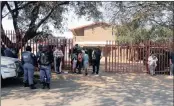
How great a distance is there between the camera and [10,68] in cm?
1060

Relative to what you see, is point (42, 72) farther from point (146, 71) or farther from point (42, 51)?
point (146, 71)

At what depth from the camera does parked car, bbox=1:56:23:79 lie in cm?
1043

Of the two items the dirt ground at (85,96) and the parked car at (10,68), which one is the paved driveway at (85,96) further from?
the parked car at (10,68)

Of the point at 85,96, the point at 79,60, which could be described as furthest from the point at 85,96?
the point at 79,60

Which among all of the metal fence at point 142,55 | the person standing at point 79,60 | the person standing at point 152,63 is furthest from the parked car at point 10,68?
the person standing at point 152,63

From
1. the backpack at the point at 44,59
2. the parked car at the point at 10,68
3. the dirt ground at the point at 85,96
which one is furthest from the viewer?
the parked car at the point at 10,68

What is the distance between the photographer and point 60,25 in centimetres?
1748

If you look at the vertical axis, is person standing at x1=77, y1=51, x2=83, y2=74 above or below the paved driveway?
above

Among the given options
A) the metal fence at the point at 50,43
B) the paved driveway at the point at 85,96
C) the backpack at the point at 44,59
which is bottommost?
the paved driveway at the point at 85,96

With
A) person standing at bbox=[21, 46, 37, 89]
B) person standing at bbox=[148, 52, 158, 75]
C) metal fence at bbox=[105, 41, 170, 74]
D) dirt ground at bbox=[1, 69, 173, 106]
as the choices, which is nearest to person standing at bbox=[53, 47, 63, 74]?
metal fence at bbox=[105, 41, 170, 74]

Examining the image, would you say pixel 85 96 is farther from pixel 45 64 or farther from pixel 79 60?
pixel 79 60

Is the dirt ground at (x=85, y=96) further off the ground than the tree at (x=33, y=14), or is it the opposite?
the tree at (x=33, y=14)

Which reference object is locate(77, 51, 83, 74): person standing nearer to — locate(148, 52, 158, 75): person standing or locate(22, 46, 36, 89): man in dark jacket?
locate(148, 52, 158, 75): person standing

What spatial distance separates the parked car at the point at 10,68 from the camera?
411 inches
